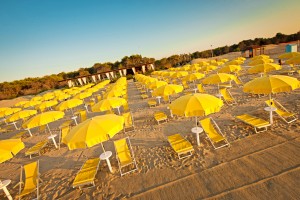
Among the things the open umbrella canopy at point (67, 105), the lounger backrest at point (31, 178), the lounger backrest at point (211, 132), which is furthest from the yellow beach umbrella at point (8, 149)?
the lounger backrest at point (211, 132)

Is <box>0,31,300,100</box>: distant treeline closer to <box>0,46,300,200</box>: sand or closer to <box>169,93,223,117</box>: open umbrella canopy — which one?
<box>0,46,300,200</box>: sand

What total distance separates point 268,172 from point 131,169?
12.5 feet

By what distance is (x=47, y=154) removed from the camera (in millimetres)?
7594

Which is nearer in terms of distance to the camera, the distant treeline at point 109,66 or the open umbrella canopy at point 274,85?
the open umbrella canopy at point 274,85

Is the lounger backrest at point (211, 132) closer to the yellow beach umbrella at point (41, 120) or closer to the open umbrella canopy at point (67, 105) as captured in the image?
the yellow beach umbrella at point (41, 120)

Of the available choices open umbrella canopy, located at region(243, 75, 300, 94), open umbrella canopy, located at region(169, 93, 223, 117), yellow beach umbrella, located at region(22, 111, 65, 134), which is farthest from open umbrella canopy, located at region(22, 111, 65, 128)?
open umbrella canopy, located at region(243, 75, 300, 94)

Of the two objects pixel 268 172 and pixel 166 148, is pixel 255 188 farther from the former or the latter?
pixel 166 148

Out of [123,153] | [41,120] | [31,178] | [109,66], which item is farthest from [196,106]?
[109,66]

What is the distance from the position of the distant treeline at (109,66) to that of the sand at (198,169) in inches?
1337

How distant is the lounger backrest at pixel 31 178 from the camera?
4920 mm

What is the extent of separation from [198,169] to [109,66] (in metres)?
56.4

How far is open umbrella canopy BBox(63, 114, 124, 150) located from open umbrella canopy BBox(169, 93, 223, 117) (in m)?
1.88

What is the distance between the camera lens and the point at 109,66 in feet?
187

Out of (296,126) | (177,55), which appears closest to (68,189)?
(296,126)
